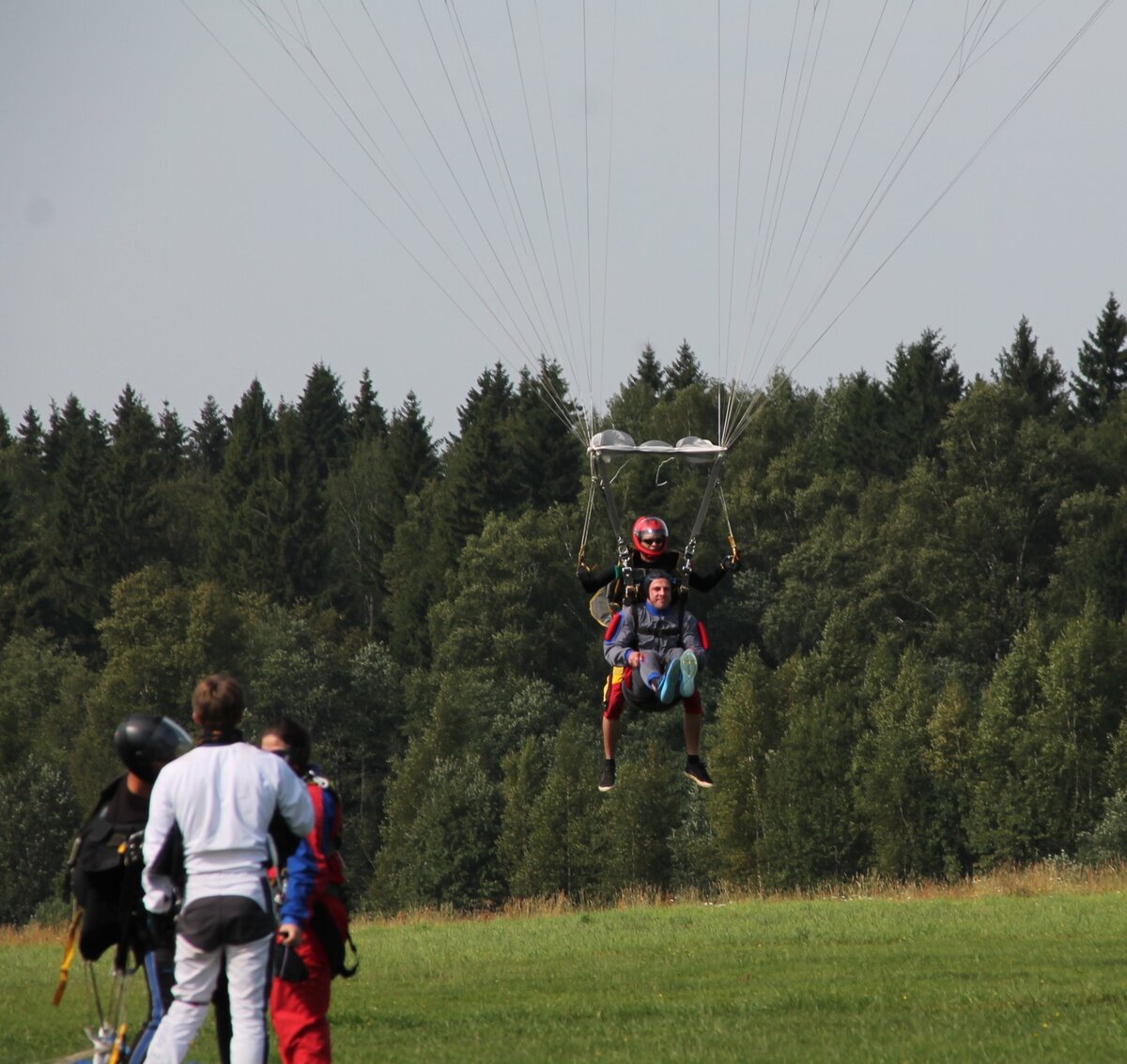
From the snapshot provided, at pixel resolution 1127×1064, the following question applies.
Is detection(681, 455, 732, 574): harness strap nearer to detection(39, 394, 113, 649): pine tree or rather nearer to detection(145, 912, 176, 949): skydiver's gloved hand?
detection(145, 912, 176, 949): skydiver's gloved hand

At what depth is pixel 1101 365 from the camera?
267 feet

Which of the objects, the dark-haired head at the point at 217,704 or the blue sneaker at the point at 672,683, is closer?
the dark-haired head at the point at 217,704

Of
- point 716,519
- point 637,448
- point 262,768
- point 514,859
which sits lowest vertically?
point 514,859

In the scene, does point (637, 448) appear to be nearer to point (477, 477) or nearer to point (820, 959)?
point (820, 959)

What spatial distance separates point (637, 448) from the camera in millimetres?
14508

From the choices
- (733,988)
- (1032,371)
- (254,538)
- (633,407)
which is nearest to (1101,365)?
(1032,371)

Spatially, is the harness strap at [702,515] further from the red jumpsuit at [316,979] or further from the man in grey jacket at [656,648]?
the red jumpsuit at [316,979]

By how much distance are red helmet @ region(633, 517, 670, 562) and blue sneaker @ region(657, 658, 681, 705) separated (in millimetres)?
1001

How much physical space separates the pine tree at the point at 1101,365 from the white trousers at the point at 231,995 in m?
77.5

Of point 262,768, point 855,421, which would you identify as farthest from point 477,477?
point 262,768

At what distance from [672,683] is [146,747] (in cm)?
695

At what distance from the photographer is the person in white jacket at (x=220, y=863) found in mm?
7691

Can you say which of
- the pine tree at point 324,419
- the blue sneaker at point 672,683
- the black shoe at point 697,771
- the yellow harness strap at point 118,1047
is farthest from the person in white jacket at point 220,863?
the pine tree at point 324,419

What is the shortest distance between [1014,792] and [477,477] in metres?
31.1
